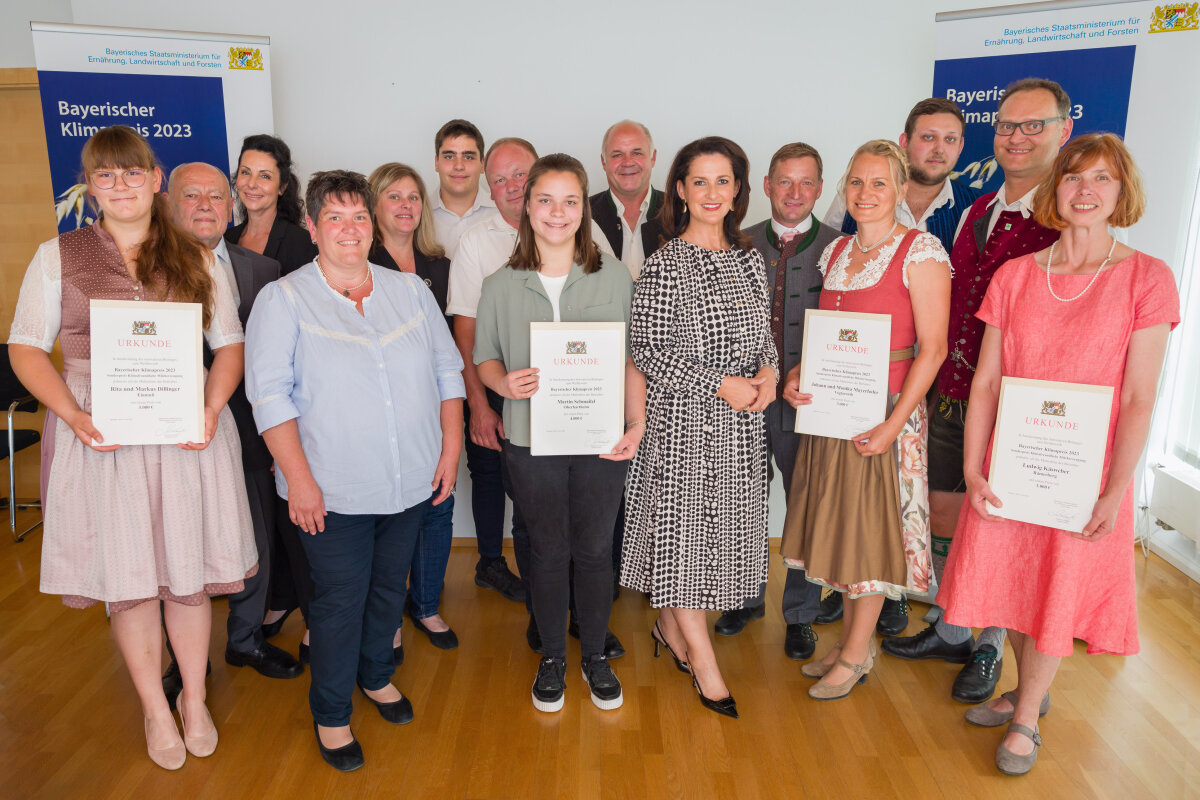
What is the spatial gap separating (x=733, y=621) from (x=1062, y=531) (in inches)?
54.4

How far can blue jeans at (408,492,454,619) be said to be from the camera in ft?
10.00

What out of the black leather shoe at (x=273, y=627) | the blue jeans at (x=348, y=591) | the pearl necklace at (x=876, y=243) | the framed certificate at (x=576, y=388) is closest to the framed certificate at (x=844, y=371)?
the pearl necklace at (x=876, y=243)

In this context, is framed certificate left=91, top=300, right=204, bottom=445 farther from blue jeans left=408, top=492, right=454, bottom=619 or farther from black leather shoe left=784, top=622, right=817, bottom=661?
black leather shoe left=784, top=622, right=817, bottom=661

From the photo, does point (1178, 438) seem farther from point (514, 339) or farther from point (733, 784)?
point (514, 339)

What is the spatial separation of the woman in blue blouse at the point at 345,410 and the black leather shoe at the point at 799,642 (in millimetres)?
1560

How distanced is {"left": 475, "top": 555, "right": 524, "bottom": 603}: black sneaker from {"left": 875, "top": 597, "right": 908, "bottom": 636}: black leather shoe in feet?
5.12

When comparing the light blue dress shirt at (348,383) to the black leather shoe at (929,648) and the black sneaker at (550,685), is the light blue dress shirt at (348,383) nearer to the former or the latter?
the black sneaker at (550,685)

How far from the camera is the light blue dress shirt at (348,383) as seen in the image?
211 centimetres

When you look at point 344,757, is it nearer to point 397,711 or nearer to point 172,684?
point 397,711

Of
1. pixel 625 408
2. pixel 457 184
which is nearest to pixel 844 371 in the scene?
pixel 625 408

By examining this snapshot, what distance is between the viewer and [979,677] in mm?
2760

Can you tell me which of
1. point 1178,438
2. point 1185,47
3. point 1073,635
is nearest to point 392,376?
point 1073,635

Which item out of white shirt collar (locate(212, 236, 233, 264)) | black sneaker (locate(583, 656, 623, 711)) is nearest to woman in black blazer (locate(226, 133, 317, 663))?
white shirt collar (locate(212, 236, 233, 264))

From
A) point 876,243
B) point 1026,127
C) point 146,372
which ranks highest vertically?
point 1026,127
